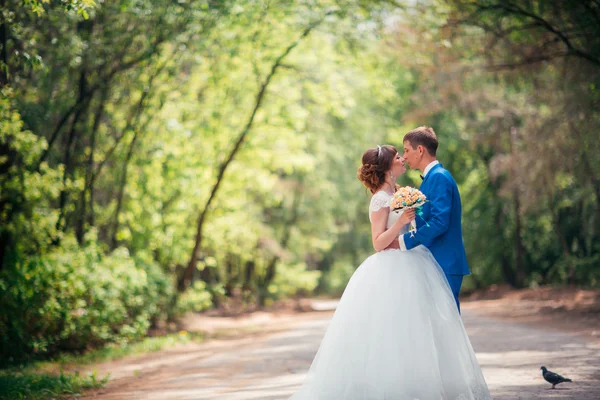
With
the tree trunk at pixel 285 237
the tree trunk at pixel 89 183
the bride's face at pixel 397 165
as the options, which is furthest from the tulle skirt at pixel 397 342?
the tree trunk at pixel 285 237

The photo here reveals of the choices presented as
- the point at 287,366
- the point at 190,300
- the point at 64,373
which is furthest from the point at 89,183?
the point at 287,366

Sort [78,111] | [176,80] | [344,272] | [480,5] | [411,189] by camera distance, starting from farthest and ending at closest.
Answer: [344,272] < [176,80] < [78,111] < [480,5] < [411,189]

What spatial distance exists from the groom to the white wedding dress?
0.16 metres

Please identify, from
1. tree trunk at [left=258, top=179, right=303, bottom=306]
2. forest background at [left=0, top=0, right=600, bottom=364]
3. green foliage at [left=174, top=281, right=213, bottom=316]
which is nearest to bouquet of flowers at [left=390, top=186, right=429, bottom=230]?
forest background at [left=0, top=0, right=600, bottom=364]

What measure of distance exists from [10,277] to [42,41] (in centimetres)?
499

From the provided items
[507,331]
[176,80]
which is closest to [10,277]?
[176,80]

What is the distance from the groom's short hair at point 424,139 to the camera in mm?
6023

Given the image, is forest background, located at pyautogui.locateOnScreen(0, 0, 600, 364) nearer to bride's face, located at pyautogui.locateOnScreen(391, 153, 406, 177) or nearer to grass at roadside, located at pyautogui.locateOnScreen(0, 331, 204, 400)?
grass at roadside, located at pyautogui.locateOnScreen(0, 331, 204, 400)

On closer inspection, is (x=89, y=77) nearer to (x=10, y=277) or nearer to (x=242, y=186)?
(x=10, y=277)

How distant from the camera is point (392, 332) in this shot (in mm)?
5828

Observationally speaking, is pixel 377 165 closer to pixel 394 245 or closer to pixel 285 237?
pixel 394 245

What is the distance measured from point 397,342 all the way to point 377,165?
1640mm

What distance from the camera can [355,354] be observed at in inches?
232

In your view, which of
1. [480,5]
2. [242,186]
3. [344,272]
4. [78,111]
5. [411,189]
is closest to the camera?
[411,189]
